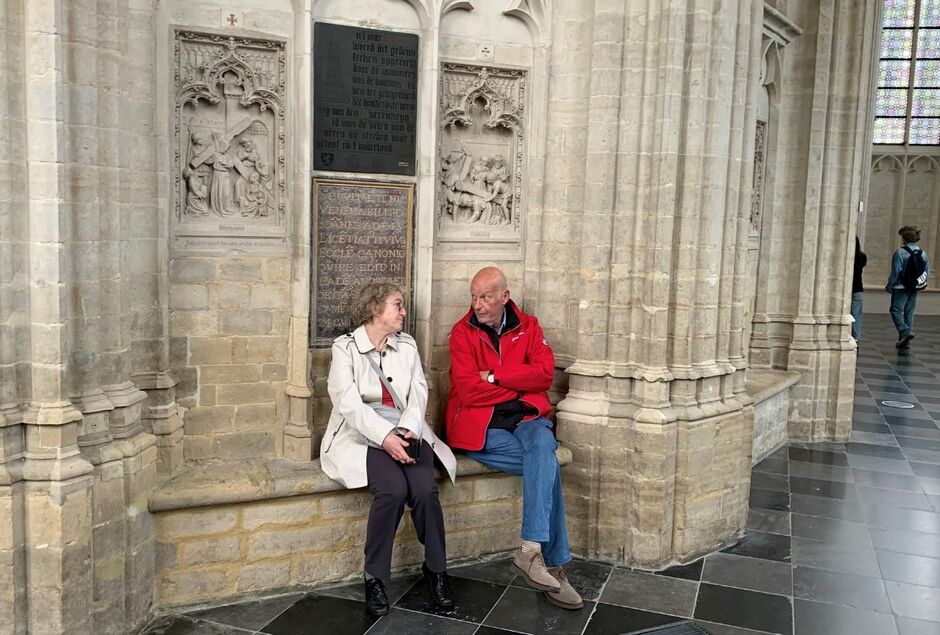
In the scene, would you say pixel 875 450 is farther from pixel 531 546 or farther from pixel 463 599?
pixel 463 599

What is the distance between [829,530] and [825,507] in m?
0.50

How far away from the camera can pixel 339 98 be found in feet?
16.0

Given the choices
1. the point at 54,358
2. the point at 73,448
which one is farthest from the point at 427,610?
the point at 54,358

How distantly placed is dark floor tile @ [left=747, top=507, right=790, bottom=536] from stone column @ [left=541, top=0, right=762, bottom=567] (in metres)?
0.57

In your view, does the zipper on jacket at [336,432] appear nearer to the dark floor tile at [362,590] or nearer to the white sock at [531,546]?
the dark floor tile at [362,590]

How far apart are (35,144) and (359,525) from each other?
244 centimetres

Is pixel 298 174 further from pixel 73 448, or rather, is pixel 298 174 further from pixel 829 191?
pixel 829 191

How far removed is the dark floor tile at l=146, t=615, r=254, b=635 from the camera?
13.8 feet

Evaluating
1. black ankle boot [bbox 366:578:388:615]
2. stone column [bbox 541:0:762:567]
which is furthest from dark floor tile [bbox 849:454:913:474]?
black ankle boot [bbox 366:578:388:615]

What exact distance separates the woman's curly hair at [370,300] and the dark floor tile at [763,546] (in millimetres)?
2609

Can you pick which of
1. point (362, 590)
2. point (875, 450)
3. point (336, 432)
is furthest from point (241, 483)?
point (875, 450)

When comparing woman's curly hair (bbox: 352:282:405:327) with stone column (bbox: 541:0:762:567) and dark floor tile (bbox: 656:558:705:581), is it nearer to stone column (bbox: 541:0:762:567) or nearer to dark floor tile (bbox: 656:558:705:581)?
stone column (bbox: 541:0:762:567)

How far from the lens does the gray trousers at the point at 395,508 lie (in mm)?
4375

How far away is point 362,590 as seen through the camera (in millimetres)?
4719
